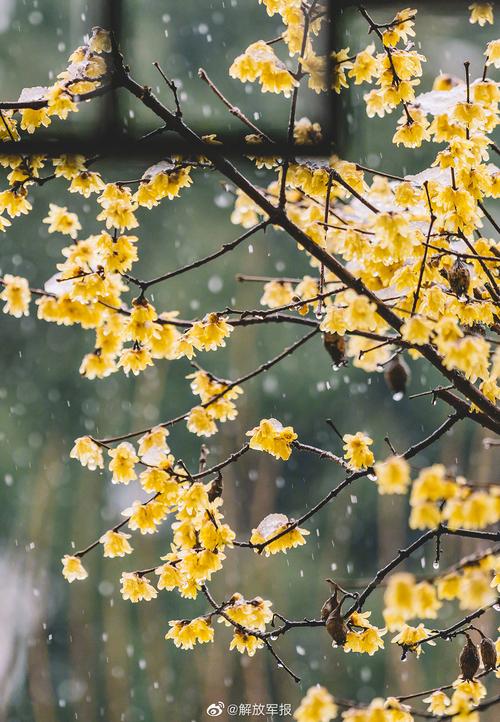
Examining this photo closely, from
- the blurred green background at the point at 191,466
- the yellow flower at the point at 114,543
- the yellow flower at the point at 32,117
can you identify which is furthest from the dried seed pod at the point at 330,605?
the blurred green background at the point at 191,466

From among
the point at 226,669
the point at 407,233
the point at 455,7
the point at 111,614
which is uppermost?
the point at 455,7

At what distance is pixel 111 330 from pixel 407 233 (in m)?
0.50

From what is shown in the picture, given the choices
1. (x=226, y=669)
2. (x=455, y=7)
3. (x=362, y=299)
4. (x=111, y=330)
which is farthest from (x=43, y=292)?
(x=226, y=669)

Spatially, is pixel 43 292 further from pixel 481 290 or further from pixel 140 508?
pixel 481 290

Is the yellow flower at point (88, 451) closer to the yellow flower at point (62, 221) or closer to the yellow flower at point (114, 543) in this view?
the yellow flower at point (114, 543)

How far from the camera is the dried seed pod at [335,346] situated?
48.6 inches

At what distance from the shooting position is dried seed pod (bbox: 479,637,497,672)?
1242 millimetres

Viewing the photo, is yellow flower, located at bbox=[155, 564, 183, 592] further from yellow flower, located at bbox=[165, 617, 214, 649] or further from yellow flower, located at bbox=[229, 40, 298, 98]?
yellow flower, located at bbox=[229, 40, 298, 98]

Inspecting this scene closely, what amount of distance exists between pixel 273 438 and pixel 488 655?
516mm

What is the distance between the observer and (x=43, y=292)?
1148 mm

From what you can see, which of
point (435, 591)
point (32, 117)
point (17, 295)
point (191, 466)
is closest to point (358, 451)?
point (435, 591)

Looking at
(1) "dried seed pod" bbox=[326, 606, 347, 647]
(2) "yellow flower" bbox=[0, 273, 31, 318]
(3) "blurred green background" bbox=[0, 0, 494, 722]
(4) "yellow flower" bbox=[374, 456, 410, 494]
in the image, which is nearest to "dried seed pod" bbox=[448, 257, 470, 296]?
(4) "yellow flower" bbox=[374, 456, 410, 494]

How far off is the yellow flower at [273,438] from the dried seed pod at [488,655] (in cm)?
46

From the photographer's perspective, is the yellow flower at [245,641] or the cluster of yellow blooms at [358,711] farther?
the yellow flower at [245,641]
